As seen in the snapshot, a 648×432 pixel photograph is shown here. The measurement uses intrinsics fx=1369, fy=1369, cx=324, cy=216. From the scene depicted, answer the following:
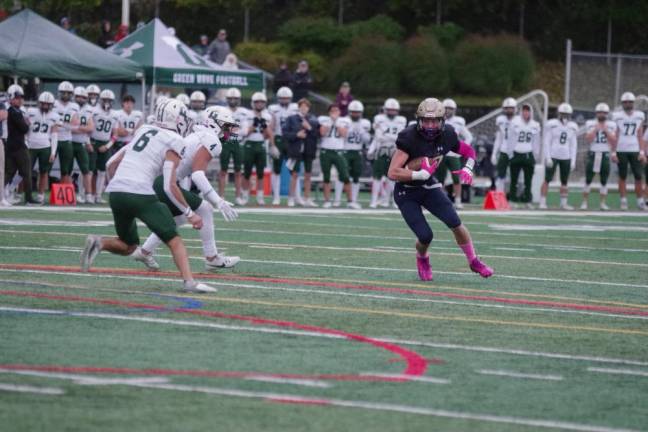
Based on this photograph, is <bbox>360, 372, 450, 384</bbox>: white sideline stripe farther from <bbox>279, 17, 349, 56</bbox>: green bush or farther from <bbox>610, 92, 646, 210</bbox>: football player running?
<bbox>279, 17, 349, 56</bbox>: green bush

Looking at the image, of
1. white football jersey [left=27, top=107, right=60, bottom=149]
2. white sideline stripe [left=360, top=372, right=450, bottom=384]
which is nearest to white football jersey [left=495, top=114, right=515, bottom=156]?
white football jersey [left=27, top=107, right=60, bottom=149]

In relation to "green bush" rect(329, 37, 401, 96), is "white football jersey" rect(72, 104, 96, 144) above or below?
below

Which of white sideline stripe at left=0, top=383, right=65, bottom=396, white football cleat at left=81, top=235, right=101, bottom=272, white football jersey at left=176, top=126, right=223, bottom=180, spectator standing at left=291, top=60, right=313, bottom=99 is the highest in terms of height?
spectator standing at left=291, top=60, right=313, bottom=99

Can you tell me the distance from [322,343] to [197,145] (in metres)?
3.71

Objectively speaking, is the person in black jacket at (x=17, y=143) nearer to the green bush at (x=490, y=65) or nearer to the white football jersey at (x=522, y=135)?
the white football jersey at (x=522, y=135)

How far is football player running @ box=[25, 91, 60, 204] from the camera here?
2092cm

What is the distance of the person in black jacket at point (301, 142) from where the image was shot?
22.5 meters

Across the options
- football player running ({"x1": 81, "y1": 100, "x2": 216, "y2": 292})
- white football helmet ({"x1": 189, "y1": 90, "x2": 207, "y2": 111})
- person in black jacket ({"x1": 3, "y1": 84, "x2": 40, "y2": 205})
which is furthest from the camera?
white football helmet ({"x1": 189, "y1": 90, "x2": 207, "y2": 111})

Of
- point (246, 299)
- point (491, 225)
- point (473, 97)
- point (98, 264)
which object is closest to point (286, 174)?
point (491, 225)

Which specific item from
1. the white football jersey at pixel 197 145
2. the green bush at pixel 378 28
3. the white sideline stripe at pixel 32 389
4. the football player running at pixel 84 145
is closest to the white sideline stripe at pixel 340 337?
the white sideline stripe at pixel 32 389

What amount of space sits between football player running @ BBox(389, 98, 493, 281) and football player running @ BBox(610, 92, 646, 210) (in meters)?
11.6

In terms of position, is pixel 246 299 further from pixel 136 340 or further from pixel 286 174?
pixel 286 174

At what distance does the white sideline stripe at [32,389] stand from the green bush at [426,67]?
95.7 feet

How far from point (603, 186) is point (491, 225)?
489 centimetres
